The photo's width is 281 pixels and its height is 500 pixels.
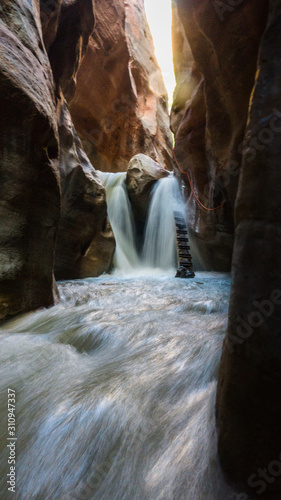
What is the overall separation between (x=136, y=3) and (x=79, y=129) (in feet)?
38.9

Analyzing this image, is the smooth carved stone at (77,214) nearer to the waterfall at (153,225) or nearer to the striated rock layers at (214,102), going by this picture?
the waterfall at (153,225)

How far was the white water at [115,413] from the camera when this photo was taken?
0.85m

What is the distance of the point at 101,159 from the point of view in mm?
15688

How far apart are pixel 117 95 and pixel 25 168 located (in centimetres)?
1579

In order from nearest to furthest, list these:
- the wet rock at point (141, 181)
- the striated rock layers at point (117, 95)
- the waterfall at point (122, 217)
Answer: the waterfall at point (122, 217) → the wet rock at point (141, 181) → the striated rock layers at point (117, 95)

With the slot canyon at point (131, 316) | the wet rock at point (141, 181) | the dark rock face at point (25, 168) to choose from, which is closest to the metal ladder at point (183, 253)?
the slot canyon at point (131, 316)

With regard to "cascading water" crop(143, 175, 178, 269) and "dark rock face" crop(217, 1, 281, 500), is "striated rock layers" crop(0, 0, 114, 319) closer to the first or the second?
"dark rock face" crop(217, 1, 281, 500)

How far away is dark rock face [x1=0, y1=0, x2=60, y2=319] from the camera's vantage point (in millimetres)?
2258

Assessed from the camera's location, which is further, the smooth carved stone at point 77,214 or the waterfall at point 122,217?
the waterfall at point 122,217

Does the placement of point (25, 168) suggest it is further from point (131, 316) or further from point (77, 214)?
point (77, 214)

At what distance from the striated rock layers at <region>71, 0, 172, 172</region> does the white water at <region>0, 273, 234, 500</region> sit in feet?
50.3

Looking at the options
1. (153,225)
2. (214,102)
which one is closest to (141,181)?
(153,225)

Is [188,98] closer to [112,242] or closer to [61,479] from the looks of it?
[112,242]

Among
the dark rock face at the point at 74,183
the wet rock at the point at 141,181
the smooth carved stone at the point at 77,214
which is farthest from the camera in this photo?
the wet rock at the point at 141,181
